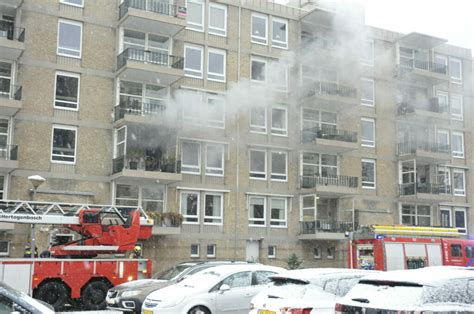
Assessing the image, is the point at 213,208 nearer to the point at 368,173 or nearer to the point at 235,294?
the point at 368,173

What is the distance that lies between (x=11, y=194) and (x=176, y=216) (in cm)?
733

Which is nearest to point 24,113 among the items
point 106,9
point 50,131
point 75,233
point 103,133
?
point 50,131

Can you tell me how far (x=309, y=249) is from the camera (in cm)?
3181

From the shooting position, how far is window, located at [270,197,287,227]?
31438 mm

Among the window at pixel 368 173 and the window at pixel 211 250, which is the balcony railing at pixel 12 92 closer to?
the window at pixel 211 250

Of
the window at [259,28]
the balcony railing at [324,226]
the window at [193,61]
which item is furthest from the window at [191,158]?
the window at [259,28]

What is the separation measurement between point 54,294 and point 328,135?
19.7m

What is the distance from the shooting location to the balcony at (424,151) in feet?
115

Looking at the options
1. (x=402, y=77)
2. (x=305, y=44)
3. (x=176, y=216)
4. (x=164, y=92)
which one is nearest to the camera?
(x=176, y=216)

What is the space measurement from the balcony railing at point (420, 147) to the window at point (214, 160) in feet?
39.3

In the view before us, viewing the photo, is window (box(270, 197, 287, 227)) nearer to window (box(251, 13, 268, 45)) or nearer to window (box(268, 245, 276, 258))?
window (box(268, 245, 276, 258))

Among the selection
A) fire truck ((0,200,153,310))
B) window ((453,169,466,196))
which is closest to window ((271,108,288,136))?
window ((453,169,466,196))

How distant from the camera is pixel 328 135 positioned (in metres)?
32.6

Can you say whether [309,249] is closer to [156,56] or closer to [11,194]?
[156,56]
